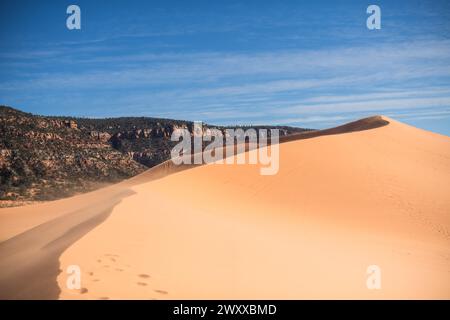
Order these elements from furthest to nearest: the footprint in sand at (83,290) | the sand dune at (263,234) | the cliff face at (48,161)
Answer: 1. the cliff face at (48,161)
2. the sand dune at (263,234)
3. the footprint in sand at (83,290)

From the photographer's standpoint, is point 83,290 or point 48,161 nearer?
point 83,290

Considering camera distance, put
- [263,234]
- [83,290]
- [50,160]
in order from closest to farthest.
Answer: [83,290], [263,234], [50,160]

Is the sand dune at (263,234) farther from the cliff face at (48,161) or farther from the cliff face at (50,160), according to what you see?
the cliff face at (50,160)

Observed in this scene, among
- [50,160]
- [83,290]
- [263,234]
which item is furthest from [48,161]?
[83,290]

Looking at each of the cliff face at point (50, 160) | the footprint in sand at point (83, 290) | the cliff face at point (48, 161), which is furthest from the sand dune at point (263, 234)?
the cliff face at point (50, 160)

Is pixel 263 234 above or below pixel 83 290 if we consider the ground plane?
above

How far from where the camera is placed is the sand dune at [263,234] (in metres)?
7.24

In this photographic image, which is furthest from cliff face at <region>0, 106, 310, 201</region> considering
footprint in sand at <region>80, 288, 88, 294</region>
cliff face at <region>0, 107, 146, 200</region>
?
footprint in sand at <region>80, 288, 88, 294</region>

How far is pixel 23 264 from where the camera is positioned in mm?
8320

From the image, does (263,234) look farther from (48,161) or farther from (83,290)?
(48,161)

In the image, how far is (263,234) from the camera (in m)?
12.4

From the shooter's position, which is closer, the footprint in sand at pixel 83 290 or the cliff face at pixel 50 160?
the footprint in sand at pixel 83 290

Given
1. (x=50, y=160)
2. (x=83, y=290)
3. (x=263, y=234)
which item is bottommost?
(x=83, y=290)
